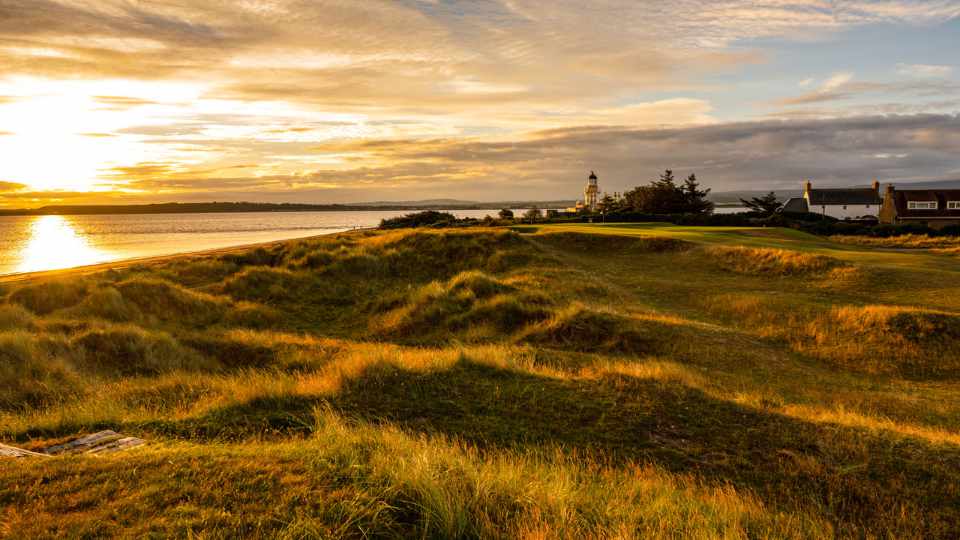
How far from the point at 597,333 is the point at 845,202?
291 ft

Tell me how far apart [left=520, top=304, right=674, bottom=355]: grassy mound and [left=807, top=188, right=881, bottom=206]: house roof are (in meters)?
85.7

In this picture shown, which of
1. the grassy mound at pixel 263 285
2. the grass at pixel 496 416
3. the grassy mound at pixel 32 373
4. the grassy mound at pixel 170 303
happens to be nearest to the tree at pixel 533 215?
the grassy mound at pixel 263 285

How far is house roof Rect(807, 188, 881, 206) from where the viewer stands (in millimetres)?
81562

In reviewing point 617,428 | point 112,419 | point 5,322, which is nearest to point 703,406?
point 617,428

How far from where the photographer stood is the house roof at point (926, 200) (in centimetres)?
6625

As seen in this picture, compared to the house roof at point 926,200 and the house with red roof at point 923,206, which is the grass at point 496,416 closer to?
the house with red roof at point 923,206

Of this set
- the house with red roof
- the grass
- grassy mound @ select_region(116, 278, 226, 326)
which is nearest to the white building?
the house with red roof

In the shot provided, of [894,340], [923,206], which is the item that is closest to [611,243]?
[894,340]

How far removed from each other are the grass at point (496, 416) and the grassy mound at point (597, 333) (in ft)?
0.22

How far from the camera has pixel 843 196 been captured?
8394 cm

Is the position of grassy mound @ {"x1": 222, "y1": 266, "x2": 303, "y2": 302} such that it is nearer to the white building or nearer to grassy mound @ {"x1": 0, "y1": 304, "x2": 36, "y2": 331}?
grassy mound @ {"x1": 0, "y1": 304, "x2": 36, "y2": 331}

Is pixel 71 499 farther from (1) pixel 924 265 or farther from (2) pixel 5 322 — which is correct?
(1) pixel 924 265

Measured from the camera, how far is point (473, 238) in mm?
31469

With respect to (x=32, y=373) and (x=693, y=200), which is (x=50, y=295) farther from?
(x=693, y=200)
